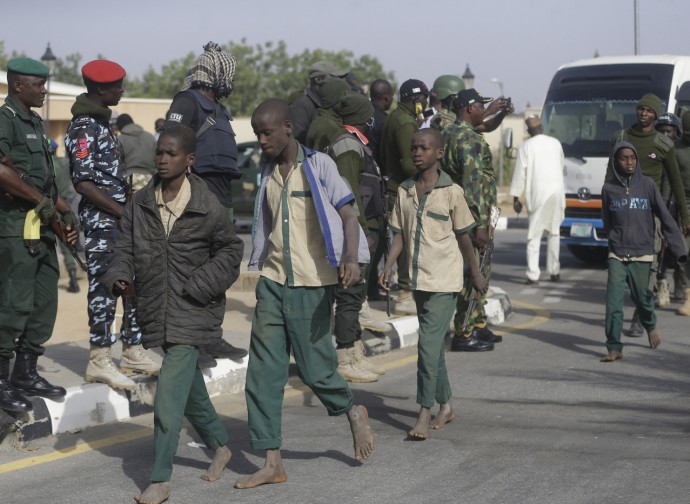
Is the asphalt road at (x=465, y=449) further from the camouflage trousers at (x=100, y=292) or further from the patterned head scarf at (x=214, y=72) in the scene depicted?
the patterned head scarf at (x=214, y=72)

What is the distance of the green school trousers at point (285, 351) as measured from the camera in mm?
5965

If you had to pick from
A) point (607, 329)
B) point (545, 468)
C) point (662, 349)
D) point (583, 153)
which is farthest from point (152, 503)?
point (583, 153)

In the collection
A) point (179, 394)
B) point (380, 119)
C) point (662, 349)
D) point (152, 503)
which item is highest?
point (380, 119)

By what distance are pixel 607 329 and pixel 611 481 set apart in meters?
3.74

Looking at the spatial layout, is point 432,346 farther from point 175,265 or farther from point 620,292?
point 620,292

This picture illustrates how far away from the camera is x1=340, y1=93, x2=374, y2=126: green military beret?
8656 mm

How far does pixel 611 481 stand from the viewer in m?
5.82

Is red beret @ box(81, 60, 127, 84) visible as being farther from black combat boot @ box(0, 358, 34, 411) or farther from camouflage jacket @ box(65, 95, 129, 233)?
black combat boot @ box(0, 358, 34, 411)

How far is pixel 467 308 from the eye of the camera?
967cm

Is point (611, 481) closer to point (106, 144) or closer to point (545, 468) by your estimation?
point (545, 468)

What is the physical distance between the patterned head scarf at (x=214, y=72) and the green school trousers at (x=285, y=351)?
222 cm

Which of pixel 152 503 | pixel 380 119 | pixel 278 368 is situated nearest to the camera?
pixel 152 503

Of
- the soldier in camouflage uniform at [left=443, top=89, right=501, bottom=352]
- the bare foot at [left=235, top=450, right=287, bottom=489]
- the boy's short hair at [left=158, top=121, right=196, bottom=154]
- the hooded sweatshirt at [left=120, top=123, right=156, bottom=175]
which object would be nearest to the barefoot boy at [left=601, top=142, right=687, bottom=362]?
the soldier in camouflage uniform at [left=443, top=89, right=501, bottom=352]

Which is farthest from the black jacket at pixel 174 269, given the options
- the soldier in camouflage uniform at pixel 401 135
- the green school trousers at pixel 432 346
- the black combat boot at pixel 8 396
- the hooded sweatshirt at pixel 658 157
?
the hooded sweatshirt at pixel 658 157
